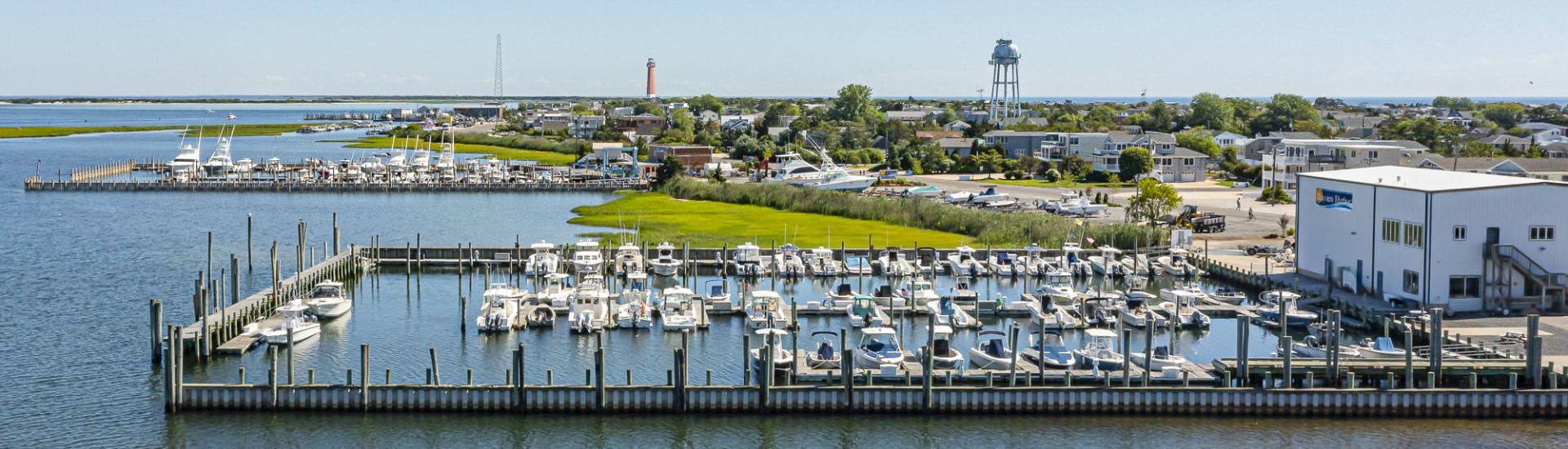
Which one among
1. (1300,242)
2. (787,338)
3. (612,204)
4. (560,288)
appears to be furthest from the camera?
(612,204)

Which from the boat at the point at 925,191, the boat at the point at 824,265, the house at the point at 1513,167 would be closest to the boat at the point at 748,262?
the boat at the point at 824,265

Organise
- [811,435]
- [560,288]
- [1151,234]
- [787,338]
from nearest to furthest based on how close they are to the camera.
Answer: [811,435] < [787,338] < [560,288] < [1151,234]

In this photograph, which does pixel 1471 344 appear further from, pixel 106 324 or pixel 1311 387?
pixel 106 324

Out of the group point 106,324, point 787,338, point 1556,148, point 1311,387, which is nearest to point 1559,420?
point 1311,387

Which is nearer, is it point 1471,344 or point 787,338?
point 1471,344

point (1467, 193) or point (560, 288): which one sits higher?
point (1467, 193)

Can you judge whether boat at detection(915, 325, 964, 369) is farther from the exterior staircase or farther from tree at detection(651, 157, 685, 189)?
tree at detection(651, 157, 685, 189)

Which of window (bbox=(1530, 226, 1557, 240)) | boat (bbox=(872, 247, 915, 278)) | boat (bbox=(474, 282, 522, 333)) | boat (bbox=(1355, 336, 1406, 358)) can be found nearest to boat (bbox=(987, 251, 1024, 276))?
boat (bbox=(872, 247, 915, 278))
